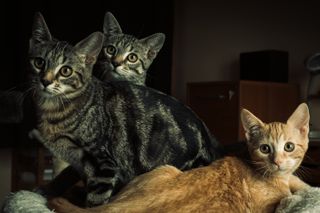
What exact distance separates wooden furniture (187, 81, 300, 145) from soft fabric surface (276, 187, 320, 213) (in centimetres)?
180

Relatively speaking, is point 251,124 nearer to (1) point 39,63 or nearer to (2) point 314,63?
(1) point 39,63

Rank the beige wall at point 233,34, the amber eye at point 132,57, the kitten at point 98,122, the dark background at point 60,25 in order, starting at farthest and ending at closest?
1. the beige wall at point 233,34
2. the dark background at point 60,25
3. the amber eye at point 132,57
4. the kitten at point 98,122

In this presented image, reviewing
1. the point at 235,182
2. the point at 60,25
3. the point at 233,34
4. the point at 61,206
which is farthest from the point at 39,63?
the point at 233,34

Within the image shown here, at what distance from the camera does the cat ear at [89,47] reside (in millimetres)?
946

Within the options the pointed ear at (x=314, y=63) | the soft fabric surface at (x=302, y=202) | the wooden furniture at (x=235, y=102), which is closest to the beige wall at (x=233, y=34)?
the wooden furniture at (x=235, y=102)

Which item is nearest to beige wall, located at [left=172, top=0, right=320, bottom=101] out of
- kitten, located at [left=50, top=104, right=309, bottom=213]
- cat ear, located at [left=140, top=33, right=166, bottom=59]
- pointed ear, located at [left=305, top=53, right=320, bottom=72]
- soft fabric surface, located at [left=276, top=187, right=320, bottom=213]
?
pointed ear, located at [left=305, top=53, right=320, bottom=72]

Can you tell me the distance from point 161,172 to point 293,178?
0.28 m

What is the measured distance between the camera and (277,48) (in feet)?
10.9

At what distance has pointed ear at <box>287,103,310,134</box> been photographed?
993 millimetres

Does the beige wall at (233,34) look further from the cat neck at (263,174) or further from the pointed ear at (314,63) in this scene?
the cat neck at (263,174)

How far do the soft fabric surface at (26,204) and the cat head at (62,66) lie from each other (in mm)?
189

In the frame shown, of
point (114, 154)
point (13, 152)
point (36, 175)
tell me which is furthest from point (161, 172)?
point (13, 152)

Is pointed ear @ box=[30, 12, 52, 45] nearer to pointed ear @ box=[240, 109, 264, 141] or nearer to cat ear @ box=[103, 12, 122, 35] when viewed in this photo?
cat ear @ box=[103, 12, 122, 35]

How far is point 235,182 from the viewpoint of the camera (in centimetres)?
95
